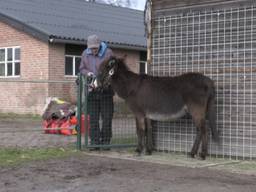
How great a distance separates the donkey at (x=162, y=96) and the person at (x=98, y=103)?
72cm

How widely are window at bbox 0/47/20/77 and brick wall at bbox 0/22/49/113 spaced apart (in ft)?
0.90

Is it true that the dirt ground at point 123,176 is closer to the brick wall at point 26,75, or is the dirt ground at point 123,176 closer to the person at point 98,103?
the person at point 98,103

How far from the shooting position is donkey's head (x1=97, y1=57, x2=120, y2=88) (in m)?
9.78

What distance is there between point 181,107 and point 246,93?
113cm

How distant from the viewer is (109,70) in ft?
32.1

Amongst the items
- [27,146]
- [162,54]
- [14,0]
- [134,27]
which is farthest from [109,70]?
[134,27]

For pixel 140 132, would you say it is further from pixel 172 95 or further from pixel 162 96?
pixel 172 95

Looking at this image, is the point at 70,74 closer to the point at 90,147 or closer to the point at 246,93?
the point at 90,147

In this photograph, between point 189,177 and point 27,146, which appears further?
point 27,146

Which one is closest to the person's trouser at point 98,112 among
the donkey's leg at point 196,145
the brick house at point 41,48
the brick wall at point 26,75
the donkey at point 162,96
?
the donkey at point 162,96

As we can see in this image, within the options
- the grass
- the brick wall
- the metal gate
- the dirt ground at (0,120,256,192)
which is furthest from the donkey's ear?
the brick wall

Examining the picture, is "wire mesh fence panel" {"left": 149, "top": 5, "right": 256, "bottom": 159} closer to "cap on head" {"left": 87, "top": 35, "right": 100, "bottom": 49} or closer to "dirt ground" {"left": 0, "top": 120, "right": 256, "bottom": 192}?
"dirt ground" {"left": 0, "top": 120, "right": 256, "bottom": 192}

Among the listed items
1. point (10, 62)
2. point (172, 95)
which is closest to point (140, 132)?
point (172, 95)

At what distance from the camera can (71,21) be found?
24.0 m
